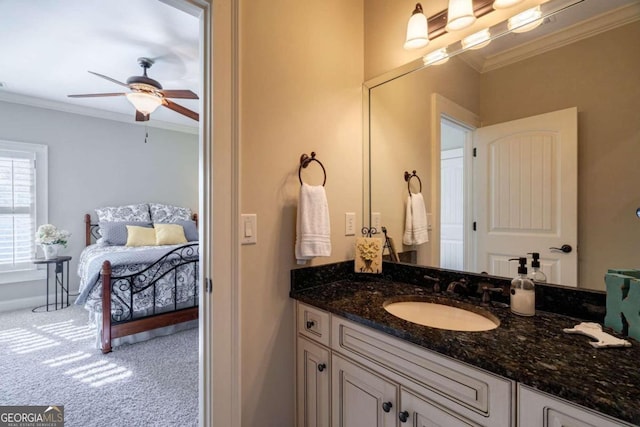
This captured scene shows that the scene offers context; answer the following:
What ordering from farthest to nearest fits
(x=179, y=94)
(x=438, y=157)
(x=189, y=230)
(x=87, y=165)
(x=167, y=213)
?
(x=167, y=213) → (x=189, y=230) → (x=87, y=165) → (x=179, y=94) → (x=438, y=157)

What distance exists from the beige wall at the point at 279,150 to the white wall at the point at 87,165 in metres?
4.10

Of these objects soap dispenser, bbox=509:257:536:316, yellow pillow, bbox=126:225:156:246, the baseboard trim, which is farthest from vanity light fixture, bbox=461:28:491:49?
the baseboard trim

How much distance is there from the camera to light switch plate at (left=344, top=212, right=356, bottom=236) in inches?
64.9

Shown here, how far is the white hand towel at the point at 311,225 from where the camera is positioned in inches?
53.3

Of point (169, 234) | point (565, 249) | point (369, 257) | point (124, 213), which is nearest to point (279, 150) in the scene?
point (369, 257)

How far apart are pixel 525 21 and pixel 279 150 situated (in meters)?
1.10

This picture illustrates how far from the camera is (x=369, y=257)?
1.58 meters

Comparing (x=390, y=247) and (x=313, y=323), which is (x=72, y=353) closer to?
(x=313, y=323)

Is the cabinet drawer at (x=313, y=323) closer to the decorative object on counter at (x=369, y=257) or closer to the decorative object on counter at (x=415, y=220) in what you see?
the decorative object on counter at (x=369, y=257)

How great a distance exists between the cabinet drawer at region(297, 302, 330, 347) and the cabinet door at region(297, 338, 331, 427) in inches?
1.4

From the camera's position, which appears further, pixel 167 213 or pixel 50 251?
pixel 167 213

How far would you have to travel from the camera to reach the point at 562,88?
1.11 m

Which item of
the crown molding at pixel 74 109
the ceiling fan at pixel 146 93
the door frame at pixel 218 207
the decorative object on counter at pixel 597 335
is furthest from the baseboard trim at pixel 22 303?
the decorative object on counter at pixel 597 335

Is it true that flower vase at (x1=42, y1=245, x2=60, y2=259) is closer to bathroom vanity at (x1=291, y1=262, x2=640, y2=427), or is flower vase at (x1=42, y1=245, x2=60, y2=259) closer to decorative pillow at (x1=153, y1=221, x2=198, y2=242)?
decorative pillow at (x1=153, y1=221, x2=198, y2=242)
